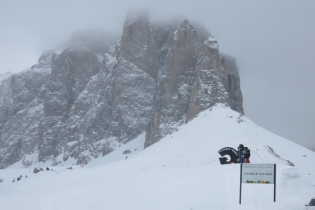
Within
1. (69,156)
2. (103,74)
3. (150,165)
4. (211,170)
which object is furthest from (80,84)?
(211,170)

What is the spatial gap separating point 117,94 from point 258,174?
353 ft

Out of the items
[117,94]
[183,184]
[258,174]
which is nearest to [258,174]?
[258,174]

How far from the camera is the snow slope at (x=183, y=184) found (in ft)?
69.2

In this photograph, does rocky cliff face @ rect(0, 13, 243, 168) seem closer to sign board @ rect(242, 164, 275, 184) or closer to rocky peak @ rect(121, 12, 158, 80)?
rocky peak @ rect(121, 12, 158, 80)

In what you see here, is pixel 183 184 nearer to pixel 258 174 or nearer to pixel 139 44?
pixel 258 174

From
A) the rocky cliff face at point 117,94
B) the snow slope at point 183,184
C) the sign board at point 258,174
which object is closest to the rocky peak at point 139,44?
the rocky cliff face at point 117,94

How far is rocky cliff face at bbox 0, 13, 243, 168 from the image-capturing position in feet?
335

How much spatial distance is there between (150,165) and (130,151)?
248 feet

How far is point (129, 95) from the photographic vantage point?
125 meters

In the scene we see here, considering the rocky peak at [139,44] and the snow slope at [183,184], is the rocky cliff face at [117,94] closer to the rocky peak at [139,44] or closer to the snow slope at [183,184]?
the rocky peak at [139,44]

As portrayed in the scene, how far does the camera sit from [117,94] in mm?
126188

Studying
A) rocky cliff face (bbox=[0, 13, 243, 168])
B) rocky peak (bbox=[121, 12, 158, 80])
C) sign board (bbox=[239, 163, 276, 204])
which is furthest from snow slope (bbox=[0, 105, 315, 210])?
rocky peak (bbox=[121, 12, 158, 80])

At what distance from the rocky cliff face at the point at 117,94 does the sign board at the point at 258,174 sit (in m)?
68.1

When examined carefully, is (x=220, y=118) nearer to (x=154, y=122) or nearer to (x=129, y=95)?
(x=154, y=122)
